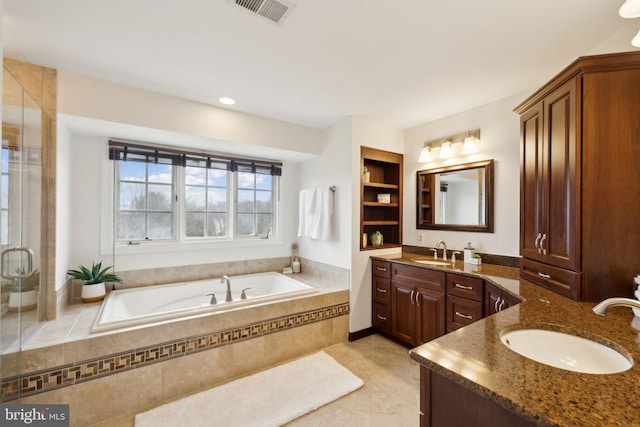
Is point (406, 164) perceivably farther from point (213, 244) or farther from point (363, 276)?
point (213, 244)

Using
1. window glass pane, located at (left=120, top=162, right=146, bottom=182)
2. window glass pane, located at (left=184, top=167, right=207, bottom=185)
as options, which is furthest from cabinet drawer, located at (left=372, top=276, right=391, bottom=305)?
window glass pane, located at (left=120, top=162, right=146, bottom=182)

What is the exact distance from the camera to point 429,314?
8.24 feet

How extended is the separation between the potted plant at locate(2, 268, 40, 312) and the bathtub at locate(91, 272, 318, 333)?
1.38 feet

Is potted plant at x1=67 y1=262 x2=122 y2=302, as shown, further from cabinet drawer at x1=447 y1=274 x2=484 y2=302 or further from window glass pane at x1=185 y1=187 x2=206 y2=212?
cabinet drawer at x1=447 y1=274 x2=484 y2=302

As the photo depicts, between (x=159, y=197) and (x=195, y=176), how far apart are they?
46 centimetres

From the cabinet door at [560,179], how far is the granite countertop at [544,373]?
0.40 meters

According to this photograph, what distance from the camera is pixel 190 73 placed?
82.7 inches

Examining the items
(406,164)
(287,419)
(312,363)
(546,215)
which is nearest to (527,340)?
(546,215)

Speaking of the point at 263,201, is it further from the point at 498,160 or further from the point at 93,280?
the point at 498,160

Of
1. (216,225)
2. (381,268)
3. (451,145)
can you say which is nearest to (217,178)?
(216,225)

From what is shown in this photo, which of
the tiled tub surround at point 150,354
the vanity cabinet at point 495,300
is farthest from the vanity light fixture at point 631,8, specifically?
the tiled tub surround at point 150,354

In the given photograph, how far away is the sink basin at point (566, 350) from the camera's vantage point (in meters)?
0.97

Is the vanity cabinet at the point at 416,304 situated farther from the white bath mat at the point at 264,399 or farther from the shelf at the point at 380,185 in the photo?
the shelf at the point at 380,185

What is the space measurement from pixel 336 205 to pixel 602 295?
225 centimetres
